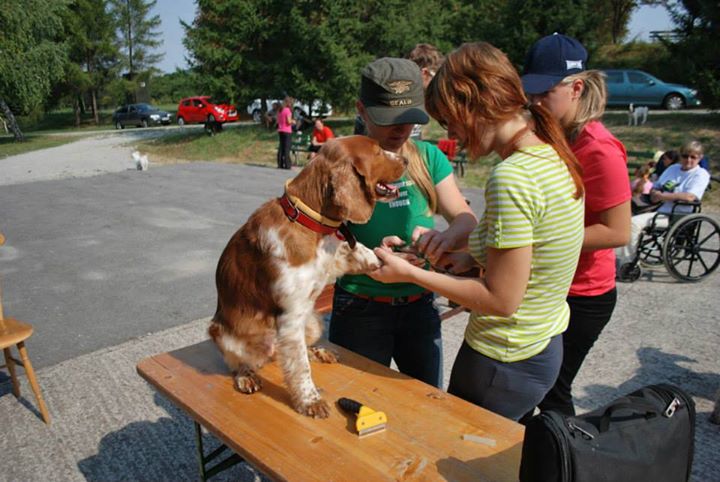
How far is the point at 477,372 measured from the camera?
2.11 m

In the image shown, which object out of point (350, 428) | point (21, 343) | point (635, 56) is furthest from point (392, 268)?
point (635, 56)

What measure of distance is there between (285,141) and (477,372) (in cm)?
1685

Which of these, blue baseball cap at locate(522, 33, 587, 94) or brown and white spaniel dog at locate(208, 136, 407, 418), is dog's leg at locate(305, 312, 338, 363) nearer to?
brown and white spaniel dog at locate(208, 136, 407, 418)

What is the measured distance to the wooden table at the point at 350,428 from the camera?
183 cm

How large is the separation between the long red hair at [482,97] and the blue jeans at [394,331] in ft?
3.62

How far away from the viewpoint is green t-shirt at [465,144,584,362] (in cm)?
171

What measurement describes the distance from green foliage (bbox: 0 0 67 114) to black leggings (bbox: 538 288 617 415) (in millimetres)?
33660

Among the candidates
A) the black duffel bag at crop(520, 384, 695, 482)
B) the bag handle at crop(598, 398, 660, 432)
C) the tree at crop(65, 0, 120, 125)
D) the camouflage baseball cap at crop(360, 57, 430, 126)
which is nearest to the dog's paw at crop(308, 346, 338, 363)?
the camouflage baseball cap at crop(360, 57, 430, 126)

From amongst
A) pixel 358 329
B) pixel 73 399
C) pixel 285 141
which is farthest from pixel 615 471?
pixel 285 141

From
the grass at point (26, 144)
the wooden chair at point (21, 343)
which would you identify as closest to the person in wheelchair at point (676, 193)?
the wooden chair at point (21, 343)

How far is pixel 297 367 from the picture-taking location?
228cm

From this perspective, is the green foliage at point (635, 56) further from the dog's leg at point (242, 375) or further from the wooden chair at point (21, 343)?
the dog's leg at point (242, 375)

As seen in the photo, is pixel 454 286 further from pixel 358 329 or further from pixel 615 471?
pixel 358 329

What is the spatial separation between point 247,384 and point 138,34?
6513 centimetres
